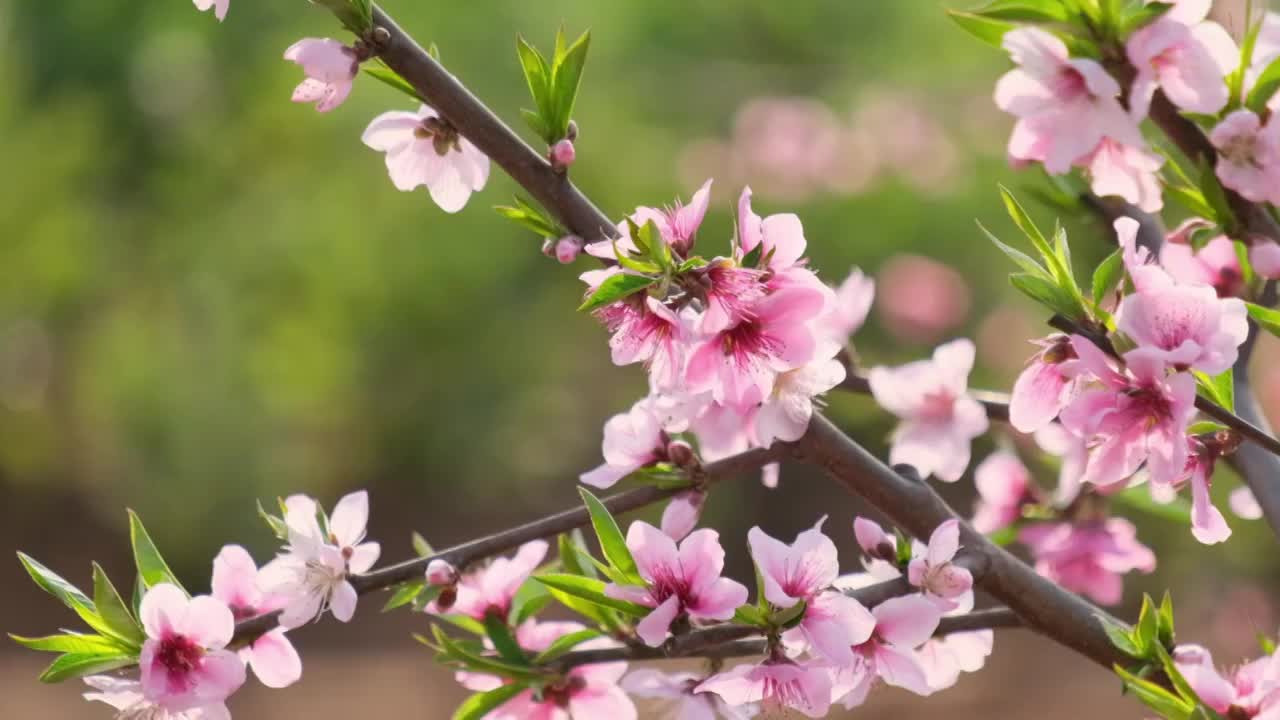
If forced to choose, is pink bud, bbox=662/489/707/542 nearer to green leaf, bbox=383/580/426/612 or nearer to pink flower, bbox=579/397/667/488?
pink flower, bbox=579/397/667/488

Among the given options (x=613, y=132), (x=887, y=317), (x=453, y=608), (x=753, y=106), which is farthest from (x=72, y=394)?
(x=453, y=608)

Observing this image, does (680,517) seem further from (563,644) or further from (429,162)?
(429,162)

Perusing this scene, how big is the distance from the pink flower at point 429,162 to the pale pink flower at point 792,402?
307 millimetres

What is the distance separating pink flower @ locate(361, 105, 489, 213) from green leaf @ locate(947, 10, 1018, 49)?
1.32 feet

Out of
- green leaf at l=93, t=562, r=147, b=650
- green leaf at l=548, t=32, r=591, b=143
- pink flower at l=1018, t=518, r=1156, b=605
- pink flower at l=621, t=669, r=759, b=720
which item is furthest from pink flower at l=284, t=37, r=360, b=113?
pink flower at l=1018, t=518, r=1156, b=605

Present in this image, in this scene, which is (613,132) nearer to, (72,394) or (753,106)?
(753,106)

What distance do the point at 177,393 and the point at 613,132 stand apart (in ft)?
8.81

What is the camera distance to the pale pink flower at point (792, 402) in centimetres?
104

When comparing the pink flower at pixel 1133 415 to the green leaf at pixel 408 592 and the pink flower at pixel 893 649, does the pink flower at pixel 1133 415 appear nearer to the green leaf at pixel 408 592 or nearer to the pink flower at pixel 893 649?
the pink flower at pixel 893 649

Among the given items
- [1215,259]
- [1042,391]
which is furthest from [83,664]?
[1215,259]

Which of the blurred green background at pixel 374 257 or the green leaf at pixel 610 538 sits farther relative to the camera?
the blurred green background at pixel 374 257

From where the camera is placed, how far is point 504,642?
1.15m

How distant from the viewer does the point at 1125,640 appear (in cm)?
108

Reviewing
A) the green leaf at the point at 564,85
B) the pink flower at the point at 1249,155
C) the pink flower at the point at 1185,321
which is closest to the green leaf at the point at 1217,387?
the pink flower at the point at 1185,321
